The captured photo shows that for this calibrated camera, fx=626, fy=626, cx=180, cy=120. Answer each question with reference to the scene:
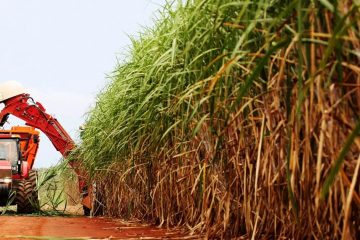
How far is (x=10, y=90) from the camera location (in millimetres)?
11625

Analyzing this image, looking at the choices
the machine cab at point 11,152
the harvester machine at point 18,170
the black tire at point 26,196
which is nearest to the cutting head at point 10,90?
the harvester machine at point 18,170

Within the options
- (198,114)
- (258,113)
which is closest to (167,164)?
(198,114)

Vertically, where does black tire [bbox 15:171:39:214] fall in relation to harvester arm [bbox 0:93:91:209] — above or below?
below

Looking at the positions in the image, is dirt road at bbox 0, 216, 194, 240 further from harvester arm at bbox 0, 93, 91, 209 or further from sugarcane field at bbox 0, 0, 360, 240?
harvester arm at bbox 0, 93, 91, 209

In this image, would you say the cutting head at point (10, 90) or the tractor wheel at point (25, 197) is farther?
the cutting head at point (10, 90)

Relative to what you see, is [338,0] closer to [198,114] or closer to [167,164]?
[198,114]

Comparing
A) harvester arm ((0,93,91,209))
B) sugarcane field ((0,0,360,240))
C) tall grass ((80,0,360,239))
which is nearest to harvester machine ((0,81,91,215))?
harvester arm ((0,93,91,209))

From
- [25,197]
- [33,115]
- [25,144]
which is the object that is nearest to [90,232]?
[25,197]

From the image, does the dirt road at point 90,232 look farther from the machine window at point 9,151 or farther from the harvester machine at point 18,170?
the machine window at point 9,151

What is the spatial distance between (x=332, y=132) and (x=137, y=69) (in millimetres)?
3427

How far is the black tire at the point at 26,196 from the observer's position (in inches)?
412

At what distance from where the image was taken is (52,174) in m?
10.3

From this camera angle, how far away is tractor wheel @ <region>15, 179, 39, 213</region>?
10477 mm

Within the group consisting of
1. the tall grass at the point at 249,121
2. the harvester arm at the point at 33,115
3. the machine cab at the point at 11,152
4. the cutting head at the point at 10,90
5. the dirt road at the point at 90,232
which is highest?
the cutting head at the point at 10,90
